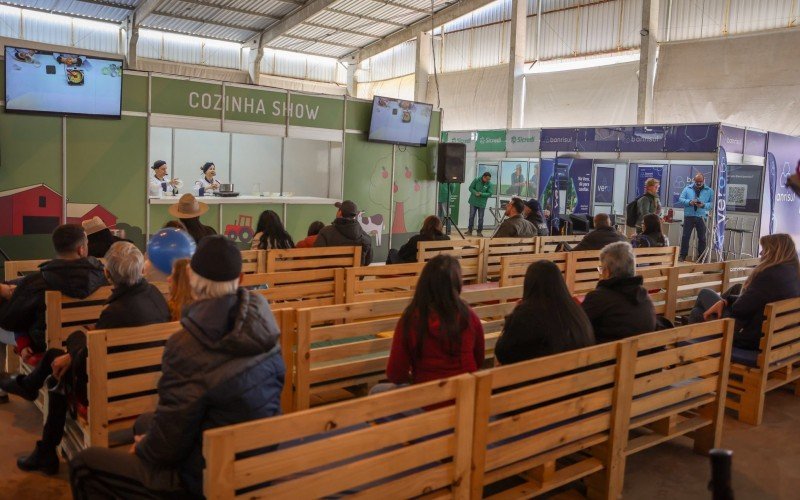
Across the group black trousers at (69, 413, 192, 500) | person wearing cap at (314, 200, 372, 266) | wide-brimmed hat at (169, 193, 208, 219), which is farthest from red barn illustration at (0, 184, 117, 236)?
black trousers at (69, 413, 192, 500)

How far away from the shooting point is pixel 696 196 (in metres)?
11.5

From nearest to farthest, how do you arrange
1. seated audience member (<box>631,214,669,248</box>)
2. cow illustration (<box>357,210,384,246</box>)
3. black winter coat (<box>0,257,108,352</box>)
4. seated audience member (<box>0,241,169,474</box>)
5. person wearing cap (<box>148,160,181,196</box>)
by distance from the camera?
seated audience member (<box>0,241,169,474</box>) < black winter coat (<box>0,257,108,352</box>) < seated audience member (<box>631,214,669,248</box>) < person wearing cap (<box>148,160,181,196</box>) < cow illustration (<box>357,210,384,246</box>)

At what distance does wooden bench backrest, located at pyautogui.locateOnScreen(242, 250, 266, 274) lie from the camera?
527 centimetres

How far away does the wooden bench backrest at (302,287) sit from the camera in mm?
4547

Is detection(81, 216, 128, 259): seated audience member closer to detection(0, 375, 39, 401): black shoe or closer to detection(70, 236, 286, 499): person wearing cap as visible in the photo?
detection(0, 375, 39, 401): black shoe

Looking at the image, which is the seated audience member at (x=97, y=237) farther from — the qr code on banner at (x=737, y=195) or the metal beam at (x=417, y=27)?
the metal beam at (x=417, y=27)

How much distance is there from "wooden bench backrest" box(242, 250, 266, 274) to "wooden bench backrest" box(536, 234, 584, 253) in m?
3.34

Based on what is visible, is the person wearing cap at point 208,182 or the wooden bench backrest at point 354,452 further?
the person wearing cap at point 208,182

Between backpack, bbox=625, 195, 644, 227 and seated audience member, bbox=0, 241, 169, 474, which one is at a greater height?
backpack, bbox=625, 195, 644, 227

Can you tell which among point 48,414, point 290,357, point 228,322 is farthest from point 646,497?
point 48,414

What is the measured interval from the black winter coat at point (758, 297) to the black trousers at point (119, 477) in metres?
3.95

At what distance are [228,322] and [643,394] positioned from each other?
220 cm

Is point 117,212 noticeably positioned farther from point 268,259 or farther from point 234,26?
point 234,26

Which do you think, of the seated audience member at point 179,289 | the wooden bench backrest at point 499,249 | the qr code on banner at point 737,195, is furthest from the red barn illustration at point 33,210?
the qr code on banner at point 737,195
